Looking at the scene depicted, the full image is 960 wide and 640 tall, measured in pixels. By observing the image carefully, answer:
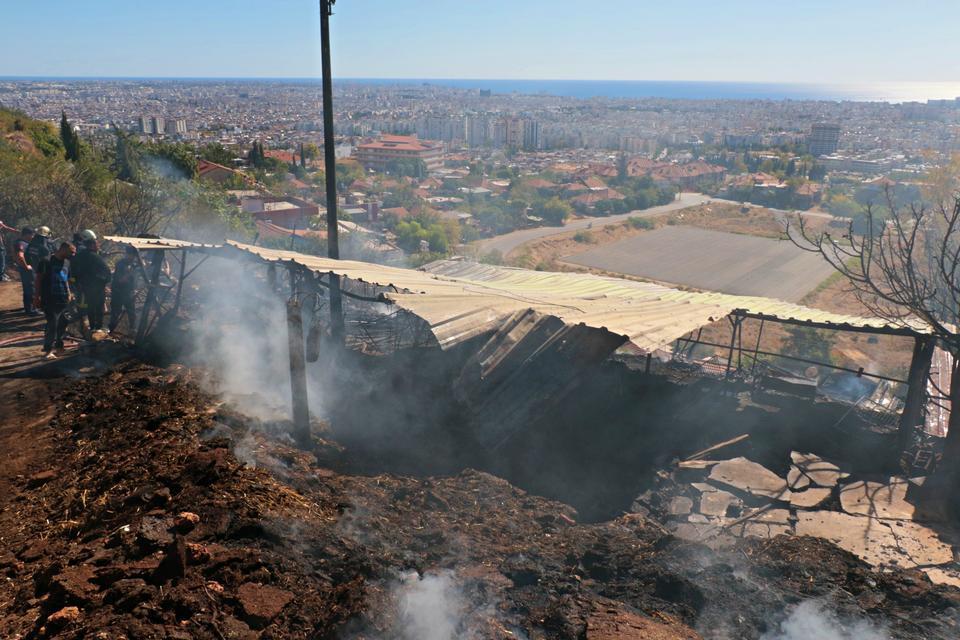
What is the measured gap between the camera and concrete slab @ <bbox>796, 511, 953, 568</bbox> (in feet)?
20.5

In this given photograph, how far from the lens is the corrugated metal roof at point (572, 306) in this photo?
684cm

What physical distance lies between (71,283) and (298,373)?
176 inches

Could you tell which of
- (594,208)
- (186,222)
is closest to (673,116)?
(594,208)

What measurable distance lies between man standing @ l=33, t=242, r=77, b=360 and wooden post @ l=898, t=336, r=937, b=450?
10849mm

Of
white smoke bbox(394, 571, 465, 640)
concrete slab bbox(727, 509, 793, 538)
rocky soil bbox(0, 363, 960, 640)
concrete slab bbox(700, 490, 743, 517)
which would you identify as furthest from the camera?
concrete slab bbox(700, 490, 743, 517)

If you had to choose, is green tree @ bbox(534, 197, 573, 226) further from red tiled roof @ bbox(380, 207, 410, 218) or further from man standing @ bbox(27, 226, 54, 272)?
man standing @ bbox(27, 226, 54, 272)

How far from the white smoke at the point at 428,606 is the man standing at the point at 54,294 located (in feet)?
20.4

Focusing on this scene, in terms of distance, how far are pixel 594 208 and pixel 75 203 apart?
183 ft

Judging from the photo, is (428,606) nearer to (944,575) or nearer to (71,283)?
(944,575)

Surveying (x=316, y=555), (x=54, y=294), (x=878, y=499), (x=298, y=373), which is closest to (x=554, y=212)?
(x=878, y=499)

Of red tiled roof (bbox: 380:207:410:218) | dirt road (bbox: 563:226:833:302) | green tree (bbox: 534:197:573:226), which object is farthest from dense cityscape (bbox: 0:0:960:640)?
green tree (bbox: 534:197:573:226)

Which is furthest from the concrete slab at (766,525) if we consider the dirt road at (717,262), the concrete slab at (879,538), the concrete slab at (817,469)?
the dirt road at (717,262)

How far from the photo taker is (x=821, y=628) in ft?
14.0

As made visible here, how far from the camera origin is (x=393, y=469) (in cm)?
663
